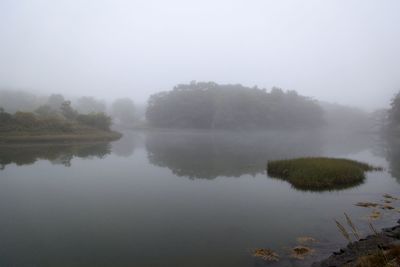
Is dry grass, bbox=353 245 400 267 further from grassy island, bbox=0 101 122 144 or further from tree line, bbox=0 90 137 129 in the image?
tree line, bbox=0 90 137 129

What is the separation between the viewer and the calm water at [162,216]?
862 cm

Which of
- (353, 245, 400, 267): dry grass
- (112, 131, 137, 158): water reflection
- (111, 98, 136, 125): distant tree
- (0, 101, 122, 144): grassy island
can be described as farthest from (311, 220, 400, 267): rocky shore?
(111, 98, 136, 125): distant tree

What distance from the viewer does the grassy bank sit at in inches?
1588

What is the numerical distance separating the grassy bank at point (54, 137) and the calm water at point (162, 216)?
72.0ft

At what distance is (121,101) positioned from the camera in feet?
423

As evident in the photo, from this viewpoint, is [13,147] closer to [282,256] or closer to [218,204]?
[218,204]

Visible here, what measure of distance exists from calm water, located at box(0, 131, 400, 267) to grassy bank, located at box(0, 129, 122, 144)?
21950 millimetres

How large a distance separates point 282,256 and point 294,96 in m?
111

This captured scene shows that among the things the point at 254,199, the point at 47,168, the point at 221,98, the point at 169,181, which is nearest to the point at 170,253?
the point at 254,199

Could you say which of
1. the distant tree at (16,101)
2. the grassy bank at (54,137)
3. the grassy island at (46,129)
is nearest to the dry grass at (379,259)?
the grassy bank at (54,137)

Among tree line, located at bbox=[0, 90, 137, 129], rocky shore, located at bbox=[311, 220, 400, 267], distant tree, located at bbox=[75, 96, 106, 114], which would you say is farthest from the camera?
distant tree, located at bbox=[75, 96, 106, 114]

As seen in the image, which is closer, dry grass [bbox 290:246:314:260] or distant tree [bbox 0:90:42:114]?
dry grass [bbox 290:246:314:260]

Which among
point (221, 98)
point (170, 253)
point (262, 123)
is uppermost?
point (221, 98)

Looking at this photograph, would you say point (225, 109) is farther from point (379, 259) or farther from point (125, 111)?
point (379, 259)
